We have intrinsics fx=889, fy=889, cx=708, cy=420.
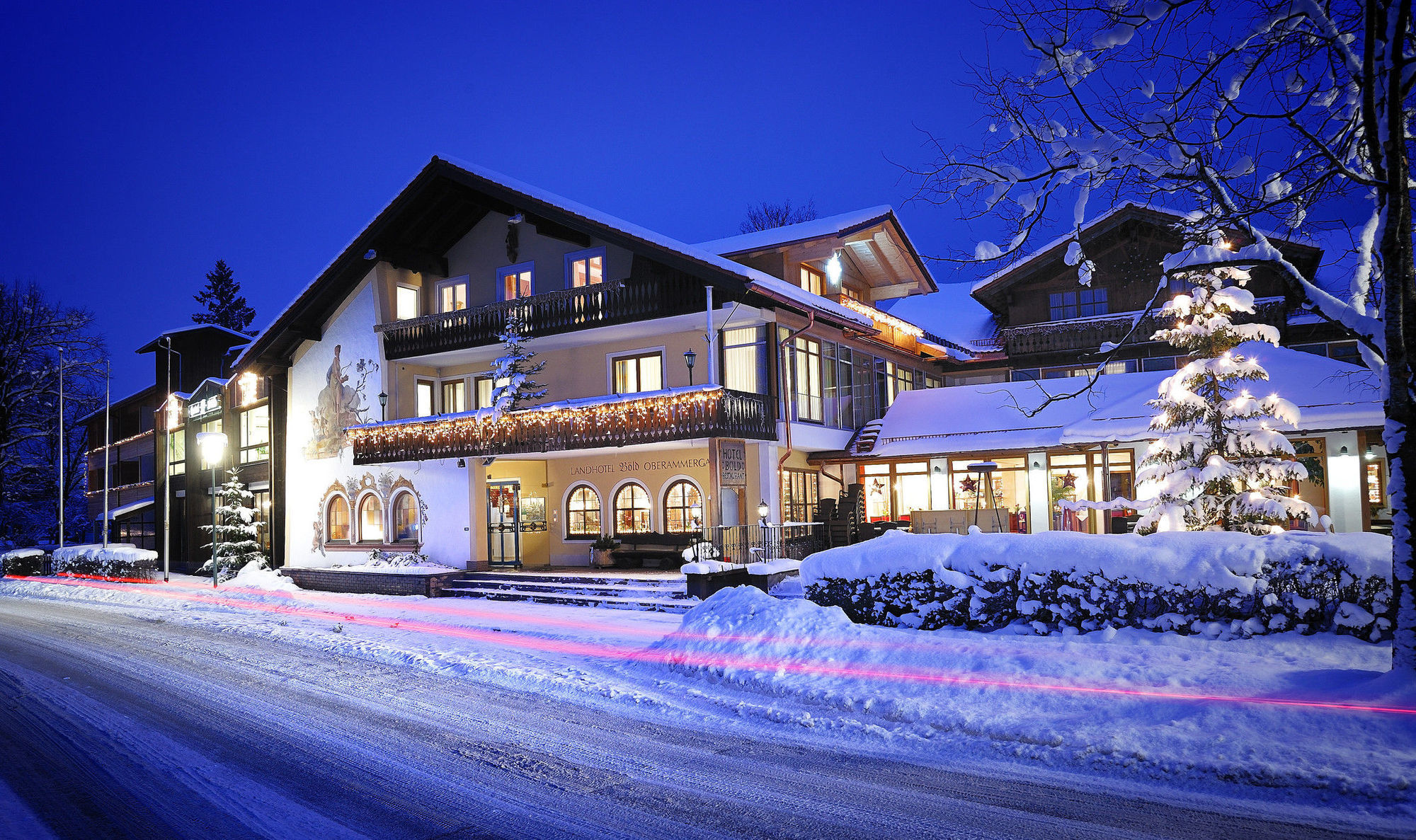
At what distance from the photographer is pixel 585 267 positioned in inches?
923

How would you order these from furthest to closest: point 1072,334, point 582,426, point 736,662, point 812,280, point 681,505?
point 1072,334 → point 812,280 → point 681,505 → point 582,426 → point 736,662

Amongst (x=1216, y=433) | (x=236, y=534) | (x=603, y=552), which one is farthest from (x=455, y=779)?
(x=236, y=534)

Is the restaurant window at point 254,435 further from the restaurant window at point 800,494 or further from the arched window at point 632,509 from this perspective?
the restaurant window at point 800,494

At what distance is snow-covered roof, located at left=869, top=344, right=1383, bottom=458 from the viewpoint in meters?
19.7

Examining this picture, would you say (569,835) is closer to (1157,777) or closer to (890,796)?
(890,796)

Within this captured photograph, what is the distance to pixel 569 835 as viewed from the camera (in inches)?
214

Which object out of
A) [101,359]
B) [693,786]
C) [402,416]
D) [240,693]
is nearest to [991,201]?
[693,786]

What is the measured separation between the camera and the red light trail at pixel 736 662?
7.53 meters

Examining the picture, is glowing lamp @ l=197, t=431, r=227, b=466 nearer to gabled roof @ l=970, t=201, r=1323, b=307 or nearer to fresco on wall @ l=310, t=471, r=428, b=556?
fresco on wall @ l=310, t=471, r=428, b=556

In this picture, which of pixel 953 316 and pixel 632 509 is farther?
pixel 953 316

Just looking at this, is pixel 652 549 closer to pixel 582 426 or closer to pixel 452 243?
pixel 582 426

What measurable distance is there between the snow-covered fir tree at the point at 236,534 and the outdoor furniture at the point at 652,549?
12.4m

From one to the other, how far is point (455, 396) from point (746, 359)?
10390 millimetres

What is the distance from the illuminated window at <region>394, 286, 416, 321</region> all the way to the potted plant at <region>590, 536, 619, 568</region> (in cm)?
854
